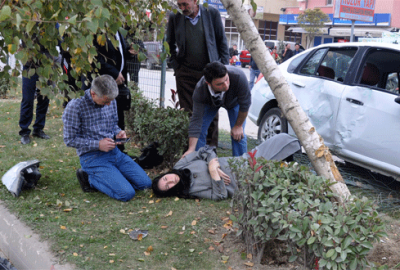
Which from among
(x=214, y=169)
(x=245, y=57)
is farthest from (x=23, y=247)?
(x=245, y=57)

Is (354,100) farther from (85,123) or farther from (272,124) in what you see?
(85,123)

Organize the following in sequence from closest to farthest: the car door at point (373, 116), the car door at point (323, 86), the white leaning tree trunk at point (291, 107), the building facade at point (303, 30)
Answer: the white leaning tree trunk at point (291, 107)
the car door at point (373, 116)
the car door at point (323, 86)
the building facade at point (303, 30)

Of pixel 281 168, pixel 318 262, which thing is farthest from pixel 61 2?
pixel 318 262

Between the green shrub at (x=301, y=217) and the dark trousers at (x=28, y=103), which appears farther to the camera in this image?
the dark trousers at (x=28, y=103)

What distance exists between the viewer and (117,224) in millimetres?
3953

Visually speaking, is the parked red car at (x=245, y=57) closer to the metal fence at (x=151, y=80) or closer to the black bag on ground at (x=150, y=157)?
the metal fence at (x=151, y=80)

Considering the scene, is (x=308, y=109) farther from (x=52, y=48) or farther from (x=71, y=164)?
(x=52, y=48)

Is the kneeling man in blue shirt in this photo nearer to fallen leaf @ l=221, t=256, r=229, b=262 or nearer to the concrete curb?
the concrete curb

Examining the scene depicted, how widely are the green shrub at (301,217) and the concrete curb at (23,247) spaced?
4.64 feet

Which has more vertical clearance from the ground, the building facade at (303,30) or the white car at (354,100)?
the building facade at (303,30)

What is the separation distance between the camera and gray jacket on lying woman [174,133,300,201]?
14.8 ft

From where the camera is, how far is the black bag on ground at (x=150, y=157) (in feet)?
17.6

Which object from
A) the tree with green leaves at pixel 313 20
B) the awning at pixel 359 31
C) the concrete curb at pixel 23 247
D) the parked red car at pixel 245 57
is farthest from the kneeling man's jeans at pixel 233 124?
the tree with green leaves at pixel 313 20

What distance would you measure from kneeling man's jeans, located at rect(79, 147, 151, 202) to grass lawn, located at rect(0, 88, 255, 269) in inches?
3.7
